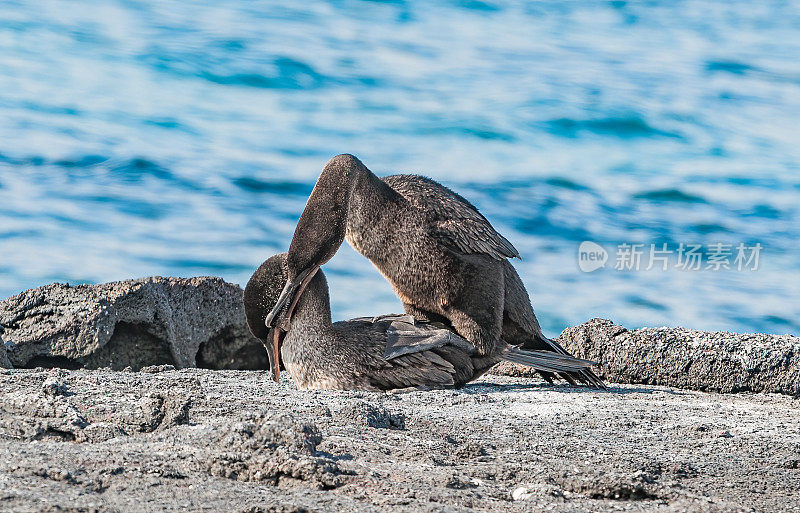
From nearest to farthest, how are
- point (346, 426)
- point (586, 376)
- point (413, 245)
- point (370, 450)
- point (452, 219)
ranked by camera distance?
point (370, 450)
point (346, 426)
point (413, 245)
point (452, 219)
point (586, 376)

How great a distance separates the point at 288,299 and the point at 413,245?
104 centimetres

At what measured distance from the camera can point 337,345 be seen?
22.7 ft

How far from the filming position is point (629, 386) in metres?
8.23

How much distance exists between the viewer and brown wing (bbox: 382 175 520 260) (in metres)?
7.13

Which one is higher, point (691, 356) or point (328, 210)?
point (328, 210)

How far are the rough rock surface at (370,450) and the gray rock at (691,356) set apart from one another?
1.07 meters

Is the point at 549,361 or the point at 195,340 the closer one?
the point at 549,361

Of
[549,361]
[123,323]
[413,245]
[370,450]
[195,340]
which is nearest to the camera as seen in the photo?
[370,450]

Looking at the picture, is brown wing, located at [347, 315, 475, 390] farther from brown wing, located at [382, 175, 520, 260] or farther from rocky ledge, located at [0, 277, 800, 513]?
brown wing, located at [382, 175, 520, 260]

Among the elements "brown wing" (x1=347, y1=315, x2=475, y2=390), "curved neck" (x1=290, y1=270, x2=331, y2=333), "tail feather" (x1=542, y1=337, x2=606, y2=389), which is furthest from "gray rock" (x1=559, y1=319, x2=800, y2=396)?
"curved neck" (x1=290, y1=270, x2=331, y2=333)

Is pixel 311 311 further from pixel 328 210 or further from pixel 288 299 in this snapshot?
pixel 328 210

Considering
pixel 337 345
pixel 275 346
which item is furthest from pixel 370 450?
pixel 275 346

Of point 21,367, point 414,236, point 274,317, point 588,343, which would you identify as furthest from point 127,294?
point 588,343

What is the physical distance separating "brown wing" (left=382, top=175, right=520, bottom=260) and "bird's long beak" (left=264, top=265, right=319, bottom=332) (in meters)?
1.00
